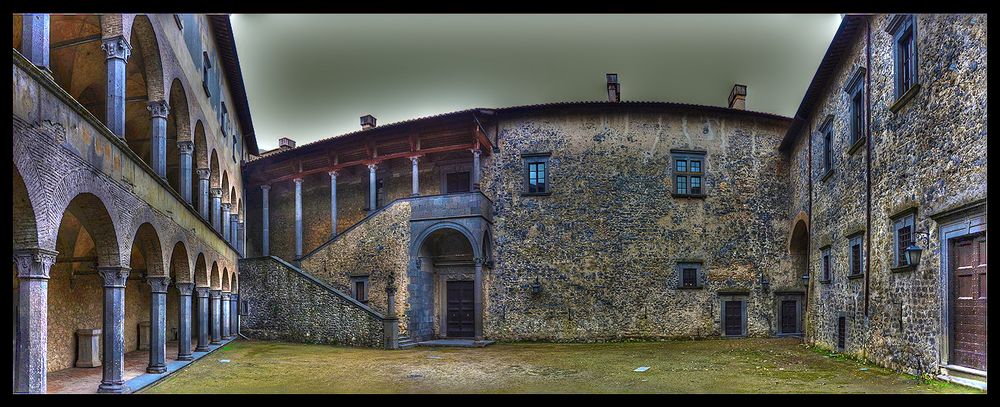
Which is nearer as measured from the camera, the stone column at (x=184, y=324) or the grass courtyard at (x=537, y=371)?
the grass courtyard at (x=537, y=371)

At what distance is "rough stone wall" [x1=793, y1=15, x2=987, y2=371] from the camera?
413 inches

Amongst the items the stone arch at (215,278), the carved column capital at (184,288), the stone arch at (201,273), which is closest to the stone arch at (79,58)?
the carved column capital at (184,288)

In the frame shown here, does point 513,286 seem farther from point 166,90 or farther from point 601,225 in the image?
point 166,90

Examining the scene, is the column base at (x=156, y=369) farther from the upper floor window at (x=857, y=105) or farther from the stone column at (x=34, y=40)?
the upper floor window at (x=857, y=105)

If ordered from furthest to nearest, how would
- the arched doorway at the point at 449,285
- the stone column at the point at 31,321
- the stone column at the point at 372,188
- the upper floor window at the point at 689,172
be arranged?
the stone column at the point at 372,188, the upper floor window at the point at 689,172, the arched doorway at the point at 449,285, the stone column at the point at 31,321

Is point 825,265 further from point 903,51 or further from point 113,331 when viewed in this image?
point 113,331

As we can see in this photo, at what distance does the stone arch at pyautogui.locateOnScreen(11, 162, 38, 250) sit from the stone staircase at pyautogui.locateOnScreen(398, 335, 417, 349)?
13199mm

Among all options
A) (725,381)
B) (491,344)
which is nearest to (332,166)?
(491,344)

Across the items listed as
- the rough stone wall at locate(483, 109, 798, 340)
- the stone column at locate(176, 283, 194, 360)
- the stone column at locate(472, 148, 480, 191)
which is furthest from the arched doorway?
the stone column at locate(176, 283, 194, 360)

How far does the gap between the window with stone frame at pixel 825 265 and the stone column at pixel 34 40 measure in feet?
59.6

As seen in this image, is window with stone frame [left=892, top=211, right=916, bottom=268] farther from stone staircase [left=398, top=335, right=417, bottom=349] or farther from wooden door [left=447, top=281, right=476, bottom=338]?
wooden door [left=447, top=281, right=476, bottom=338]

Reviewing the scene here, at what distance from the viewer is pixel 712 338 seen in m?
23.3

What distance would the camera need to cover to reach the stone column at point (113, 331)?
10703mm

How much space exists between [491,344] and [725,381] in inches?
419
